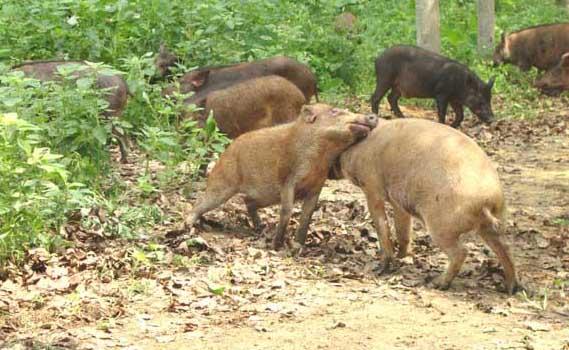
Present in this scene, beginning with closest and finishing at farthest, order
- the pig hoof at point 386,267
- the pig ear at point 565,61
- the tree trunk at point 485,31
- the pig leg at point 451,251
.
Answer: the pig leg at point 451,251 → the pig hoof at point 386,267 → the pig ear at point 565,61 → the tree trunk at point 485,31

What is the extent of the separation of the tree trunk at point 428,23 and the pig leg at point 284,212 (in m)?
8.33

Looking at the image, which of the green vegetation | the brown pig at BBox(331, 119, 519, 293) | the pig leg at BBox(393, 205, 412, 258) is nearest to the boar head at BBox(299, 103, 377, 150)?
the brown pig at BBox(331, 119, 519, 293)

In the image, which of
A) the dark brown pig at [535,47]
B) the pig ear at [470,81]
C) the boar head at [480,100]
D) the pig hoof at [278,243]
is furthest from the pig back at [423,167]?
the dark brown pig at [535,47]

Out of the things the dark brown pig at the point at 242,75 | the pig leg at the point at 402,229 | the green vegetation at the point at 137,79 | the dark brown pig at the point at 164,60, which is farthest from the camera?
the dark brown pig at the point at 164,60

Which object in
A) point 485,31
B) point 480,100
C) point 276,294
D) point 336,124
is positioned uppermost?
point 336,124

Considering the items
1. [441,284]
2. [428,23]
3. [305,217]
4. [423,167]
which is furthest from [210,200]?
[428,23]

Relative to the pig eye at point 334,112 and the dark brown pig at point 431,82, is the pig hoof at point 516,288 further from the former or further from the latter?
the dark brown pig at point 431,82

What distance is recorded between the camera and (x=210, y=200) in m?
8.91

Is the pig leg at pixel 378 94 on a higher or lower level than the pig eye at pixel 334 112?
lower

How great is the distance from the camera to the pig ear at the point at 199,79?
12.1 m

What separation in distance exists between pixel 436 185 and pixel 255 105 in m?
4.33

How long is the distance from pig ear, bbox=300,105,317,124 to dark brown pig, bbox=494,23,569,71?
11439 mm

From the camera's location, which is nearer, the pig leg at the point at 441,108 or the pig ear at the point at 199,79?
the pig ear at the point at 199,79

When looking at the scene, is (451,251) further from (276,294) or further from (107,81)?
(107,81)
